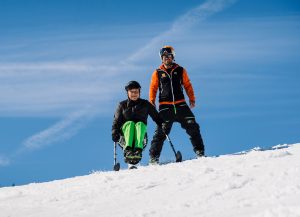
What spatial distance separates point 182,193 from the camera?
21.6 ft

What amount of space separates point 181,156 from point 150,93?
2043 mm

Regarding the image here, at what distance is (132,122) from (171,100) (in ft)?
5.82

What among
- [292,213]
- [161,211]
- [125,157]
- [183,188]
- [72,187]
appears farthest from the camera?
[125,157]

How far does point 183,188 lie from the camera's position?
22.5ft

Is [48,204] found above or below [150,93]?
below

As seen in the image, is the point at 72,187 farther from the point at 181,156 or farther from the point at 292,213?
the point at 292,213

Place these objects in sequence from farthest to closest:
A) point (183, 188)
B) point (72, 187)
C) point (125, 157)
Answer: point (125, 157) → point (72, 187) → point (183, 188)

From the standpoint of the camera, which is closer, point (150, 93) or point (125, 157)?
point (125, 157)

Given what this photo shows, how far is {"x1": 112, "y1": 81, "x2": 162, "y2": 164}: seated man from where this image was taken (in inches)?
416

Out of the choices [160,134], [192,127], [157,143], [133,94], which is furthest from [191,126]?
[133,94]

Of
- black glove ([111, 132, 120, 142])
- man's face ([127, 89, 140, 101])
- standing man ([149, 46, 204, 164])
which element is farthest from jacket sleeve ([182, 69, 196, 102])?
black glove ([111, 132, 120, 142])

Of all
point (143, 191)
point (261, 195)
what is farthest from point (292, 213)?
point (143, 191)

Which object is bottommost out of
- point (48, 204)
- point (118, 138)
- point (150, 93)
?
point (48, 204)

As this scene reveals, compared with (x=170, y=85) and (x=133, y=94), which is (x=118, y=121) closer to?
(x=133, y=94)
